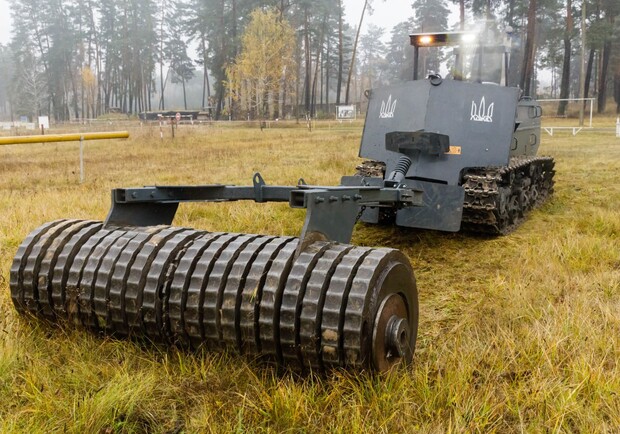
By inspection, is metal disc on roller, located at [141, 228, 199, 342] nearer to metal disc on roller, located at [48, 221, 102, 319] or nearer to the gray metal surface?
metal disc on roller, located at [48, 221, 102, 319]

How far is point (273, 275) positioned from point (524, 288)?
2321 mm

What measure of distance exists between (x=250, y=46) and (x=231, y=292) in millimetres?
40255

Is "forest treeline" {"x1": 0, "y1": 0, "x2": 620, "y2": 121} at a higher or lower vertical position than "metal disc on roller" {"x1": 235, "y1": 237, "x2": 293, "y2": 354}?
higher

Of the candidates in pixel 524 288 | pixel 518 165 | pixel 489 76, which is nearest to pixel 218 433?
pixel 524 288

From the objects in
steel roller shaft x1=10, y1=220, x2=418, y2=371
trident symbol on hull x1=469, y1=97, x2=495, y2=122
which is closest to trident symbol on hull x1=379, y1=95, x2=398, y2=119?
trident symbol on hull x1=469, y1=97, x2=495, y2=122

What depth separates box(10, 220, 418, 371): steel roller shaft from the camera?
246 centimetres

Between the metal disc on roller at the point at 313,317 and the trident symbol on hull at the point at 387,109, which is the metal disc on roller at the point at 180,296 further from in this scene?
the trident symbol on hull at the point at 387,109

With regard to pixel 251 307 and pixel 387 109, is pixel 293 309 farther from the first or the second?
pixel 387 109

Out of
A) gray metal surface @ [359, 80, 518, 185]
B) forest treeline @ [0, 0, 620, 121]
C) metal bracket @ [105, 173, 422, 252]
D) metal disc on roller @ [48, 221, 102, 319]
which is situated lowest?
metal disc on roller @ [48, 221, 102, 319]

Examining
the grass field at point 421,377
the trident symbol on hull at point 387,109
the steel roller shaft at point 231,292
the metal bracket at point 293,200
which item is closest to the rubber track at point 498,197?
the grass field at point 421,377

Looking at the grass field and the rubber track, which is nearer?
the grass field

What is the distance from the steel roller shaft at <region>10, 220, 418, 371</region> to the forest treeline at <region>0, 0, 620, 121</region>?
1440 inches

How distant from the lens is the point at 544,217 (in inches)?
299

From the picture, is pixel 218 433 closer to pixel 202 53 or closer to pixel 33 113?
pixel 202 53
